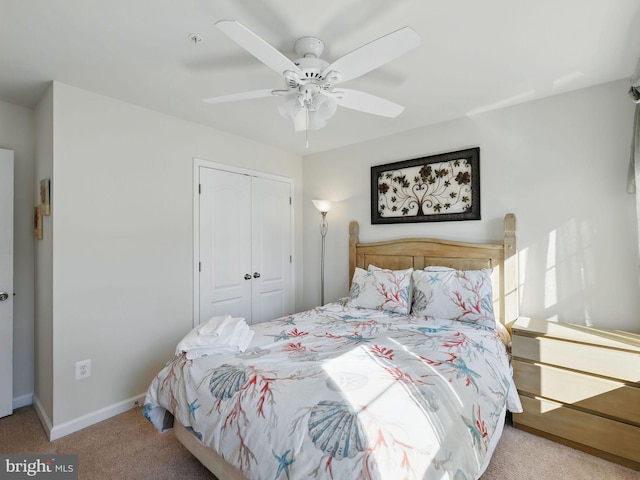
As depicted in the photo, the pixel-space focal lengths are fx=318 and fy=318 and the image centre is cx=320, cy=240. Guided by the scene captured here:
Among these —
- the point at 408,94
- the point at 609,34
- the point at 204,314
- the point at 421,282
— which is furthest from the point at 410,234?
the point at 204,314

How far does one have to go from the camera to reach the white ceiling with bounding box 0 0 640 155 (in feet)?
4.99

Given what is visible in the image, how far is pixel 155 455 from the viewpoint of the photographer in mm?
1999

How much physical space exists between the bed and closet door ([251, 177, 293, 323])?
1216 mm

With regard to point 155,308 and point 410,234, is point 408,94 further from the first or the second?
point 155,308

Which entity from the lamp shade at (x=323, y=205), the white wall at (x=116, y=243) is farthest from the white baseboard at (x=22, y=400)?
the lamp shade at (x=323, y=205)

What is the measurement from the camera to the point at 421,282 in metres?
2.65

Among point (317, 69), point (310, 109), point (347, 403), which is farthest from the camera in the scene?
point (310, 109)

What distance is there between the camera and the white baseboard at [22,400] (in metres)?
2.58

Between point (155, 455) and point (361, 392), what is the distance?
5.20ft

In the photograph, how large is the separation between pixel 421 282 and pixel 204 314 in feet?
6.71

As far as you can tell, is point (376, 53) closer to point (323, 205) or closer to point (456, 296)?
point (456, 296)

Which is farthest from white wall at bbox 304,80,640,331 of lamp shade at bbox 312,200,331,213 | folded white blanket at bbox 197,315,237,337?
folded white blanket at bbox 197,315,237,337

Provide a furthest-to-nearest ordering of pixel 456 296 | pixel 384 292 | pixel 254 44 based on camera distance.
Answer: pixel 384 292 < pixel 456 296 < pixel 254 44

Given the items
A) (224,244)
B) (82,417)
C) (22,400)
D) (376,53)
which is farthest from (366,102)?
(22,400)
